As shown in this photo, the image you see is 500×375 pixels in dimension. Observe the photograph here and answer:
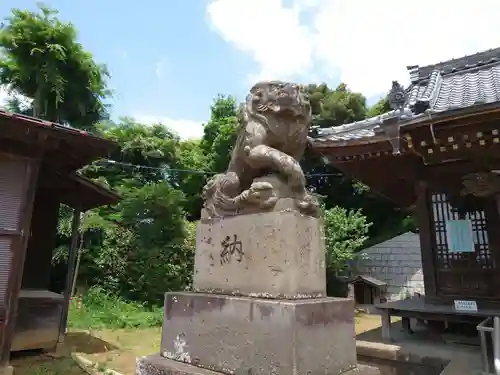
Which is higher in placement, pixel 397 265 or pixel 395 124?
pixel 395 124

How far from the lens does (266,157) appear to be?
2613 millimetres

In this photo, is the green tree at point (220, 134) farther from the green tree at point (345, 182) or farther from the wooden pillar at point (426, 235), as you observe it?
the wooden pillar at point (426, 235)

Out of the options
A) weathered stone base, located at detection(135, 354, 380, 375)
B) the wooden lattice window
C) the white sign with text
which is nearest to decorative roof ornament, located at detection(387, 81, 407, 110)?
the wooden lattice window

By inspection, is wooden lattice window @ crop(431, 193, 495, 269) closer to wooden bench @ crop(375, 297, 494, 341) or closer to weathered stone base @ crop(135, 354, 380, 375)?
wooden bench @ crop(375, 297, 494, 341)

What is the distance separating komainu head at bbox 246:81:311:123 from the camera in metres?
2.72

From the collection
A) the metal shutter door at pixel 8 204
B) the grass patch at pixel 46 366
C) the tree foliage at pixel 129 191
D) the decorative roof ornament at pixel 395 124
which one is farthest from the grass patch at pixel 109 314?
the decorative roof ornament at pixel 395 124

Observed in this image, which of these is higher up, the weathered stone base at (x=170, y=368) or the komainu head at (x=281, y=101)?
the komainu head at (x=281, y=101)

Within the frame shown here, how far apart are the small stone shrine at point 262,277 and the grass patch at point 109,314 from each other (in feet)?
23.0

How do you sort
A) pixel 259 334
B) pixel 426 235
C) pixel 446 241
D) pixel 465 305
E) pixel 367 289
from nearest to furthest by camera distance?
pixel 259 334 < pixel 465 305 < pixel 446 241 < pixel 426 235 < pixel 367 289

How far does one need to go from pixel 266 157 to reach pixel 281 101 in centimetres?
45

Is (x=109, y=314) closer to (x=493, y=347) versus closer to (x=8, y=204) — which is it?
(x=8, y=204)

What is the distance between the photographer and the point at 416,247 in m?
13.3

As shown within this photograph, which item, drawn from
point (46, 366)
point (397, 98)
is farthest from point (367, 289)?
point (46, 366)

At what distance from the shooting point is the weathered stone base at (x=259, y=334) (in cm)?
211
